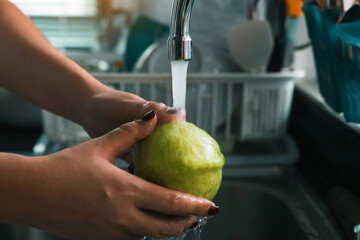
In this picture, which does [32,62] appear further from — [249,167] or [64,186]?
[249,167]

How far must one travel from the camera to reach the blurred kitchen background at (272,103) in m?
0.88

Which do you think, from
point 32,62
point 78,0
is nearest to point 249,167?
point 32,62

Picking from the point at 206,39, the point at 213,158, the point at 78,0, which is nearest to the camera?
the point at 213,158

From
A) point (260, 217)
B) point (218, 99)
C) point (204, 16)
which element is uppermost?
point (204, 16)

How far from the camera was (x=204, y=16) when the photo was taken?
1.33 metres

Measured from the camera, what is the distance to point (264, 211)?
1.06m

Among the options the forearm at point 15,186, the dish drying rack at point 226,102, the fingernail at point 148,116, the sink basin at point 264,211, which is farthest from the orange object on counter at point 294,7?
the forearm at point 15,186

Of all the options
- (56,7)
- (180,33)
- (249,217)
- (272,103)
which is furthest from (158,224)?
(56,7)

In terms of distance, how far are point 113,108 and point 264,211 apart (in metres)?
0.52

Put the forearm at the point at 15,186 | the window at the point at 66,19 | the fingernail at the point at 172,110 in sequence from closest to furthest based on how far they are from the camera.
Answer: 1. the forearm at the point at 15,186
2. the fingernail at the point at 172,110
3. the window at the point at 66,19

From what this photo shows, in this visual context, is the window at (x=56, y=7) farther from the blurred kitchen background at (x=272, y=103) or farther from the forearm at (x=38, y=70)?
the forearm at (x=38, y=70)

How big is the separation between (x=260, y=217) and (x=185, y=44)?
0.64 metres

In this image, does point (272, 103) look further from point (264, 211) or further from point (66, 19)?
point (66, 19)

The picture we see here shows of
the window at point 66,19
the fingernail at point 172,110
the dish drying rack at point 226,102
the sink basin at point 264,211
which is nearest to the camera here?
the fingernail at point 172,110
